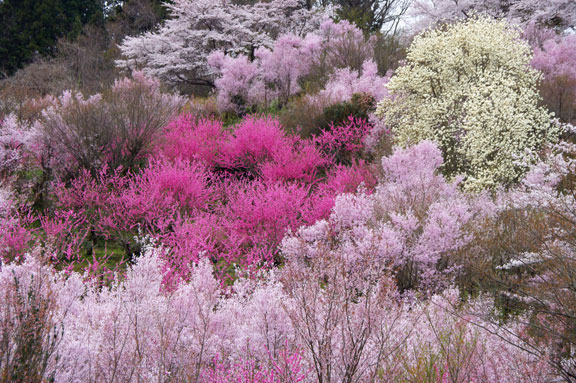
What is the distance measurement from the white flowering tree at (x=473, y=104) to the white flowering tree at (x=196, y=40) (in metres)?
11.4

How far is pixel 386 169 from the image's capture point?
28.0 ft

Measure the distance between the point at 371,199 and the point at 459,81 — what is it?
4396 mm

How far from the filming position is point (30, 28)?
30.6 meters

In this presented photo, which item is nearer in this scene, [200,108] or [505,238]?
[505,238]

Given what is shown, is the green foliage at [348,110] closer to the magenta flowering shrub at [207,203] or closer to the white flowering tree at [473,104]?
the white flowering tree at [473,104]

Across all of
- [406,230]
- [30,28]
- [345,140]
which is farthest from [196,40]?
[406,230]

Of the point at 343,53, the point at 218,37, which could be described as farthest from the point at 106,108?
the point at 218,37

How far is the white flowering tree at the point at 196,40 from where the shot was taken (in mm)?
20406

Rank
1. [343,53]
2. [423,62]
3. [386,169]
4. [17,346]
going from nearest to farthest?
[17,346] → [386,169] → [423,62] → [343,53]

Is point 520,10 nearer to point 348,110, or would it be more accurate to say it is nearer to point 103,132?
point 348,110

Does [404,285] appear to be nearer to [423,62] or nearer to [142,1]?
[423,62]

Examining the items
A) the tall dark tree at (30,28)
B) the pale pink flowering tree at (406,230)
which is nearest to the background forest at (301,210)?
the pale pink flowering tree at (406,230)

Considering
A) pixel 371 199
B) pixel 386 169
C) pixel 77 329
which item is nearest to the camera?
pixel 77 329

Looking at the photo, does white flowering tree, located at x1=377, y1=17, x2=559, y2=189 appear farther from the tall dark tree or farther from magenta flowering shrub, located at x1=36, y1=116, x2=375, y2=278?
the tall dark tree
